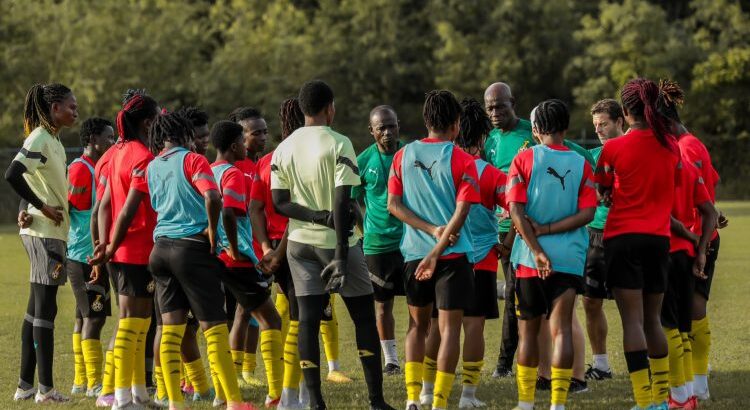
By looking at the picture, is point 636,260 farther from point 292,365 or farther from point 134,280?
point 134,280

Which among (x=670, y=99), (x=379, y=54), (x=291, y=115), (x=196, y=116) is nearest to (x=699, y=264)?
(x=670, y=99)

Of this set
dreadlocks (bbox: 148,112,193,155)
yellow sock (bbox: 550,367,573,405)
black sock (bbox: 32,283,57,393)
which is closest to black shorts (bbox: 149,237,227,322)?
dreadlocks (bbox: 148,112,193,155)

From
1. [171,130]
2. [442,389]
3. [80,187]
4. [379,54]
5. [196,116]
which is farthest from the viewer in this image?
[379,54]

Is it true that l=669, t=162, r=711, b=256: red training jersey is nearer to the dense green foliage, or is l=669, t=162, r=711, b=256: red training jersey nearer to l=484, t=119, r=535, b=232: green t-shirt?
l=484, t=119, r=535, b=232: green t-shirt

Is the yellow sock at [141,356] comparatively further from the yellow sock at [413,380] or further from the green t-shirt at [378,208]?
the green t-shirt at [378,208]

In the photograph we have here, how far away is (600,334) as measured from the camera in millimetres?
8930

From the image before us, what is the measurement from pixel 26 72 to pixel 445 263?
36.6m

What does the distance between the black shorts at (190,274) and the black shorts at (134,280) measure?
23cm

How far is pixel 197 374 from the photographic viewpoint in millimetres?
8008

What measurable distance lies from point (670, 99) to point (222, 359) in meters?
3.52

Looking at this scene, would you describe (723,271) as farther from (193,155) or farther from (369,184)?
(193,155)

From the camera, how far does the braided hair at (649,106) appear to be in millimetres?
7355

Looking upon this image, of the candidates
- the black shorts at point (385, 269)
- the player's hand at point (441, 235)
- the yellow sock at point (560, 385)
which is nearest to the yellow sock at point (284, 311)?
the black shorts at point (385, 269)

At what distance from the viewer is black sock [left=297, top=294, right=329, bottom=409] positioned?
7484mm
